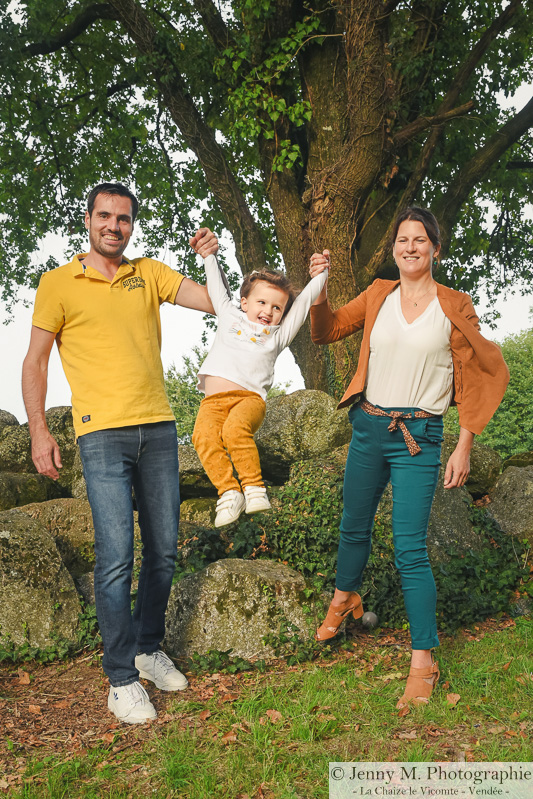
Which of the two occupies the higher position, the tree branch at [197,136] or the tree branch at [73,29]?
the tree branch at [73,29]

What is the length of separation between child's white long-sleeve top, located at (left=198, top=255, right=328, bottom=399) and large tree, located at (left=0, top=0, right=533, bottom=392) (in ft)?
16.4

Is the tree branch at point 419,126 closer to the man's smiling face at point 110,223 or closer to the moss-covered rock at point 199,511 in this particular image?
the moss-covered rock at point 199,511

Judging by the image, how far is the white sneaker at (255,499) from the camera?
3.77m

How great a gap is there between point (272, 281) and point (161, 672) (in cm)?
290

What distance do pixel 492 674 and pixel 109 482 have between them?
3077mm

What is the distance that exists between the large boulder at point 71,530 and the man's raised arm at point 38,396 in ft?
10.8

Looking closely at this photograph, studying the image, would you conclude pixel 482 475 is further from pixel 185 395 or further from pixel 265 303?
pixel 185 395

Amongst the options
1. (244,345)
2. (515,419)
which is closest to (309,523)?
(244,345)

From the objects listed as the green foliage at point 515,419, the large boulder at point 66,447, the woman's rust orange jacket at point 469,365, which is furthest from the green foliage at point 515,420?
the woman's rust orange jacket at point 469,365

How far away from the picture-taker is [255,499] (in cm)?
379

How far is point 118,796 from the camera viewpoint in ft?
12.3

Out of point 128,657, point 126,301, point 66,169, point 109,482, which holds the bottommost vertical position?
point 128,657

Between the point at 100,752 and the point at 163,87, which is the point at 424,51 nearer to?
the point at 163,87

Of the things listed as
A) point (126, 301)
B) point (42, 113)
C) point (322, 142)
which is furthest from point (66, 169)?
point (126, 301)
